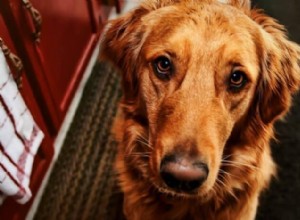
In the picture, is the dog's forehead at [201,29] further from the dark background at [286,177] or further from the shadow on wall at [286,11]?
the shadow on wall at [286,11]

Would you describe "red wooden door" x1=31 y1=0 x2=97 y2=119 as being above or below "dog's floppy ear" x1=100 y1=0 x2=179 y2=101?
below

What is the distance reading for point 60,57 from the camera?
1.96 metres

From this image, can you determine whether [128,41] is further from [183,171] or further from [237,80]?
[183,171]

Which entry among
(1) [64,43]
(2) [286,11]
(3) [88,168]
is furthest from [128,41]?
(2) [286,11]

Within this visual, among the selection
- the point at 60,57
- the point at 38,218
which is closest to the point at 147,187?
the point at 38,218

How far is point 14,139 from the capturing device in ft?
4.83

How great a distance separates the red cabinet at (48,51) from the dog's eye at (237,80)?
29.0 inches

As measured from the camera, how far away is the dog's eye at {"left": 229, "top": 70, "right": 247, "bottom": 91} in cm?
118

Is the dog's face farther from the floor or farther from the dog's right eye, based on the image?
the floor

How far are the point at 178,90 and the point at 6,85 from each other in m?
0.55

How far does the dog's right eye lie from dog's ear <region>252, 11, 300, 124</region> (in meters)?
0.28

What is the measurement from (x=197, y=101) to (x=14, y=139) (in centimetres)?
67

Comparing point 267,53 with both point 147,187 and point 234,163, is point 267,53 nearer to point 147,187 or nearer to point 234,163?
point 234,163

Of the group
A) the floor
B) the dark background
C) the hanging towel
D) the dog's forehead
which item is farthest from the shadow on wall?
the hanging towel
